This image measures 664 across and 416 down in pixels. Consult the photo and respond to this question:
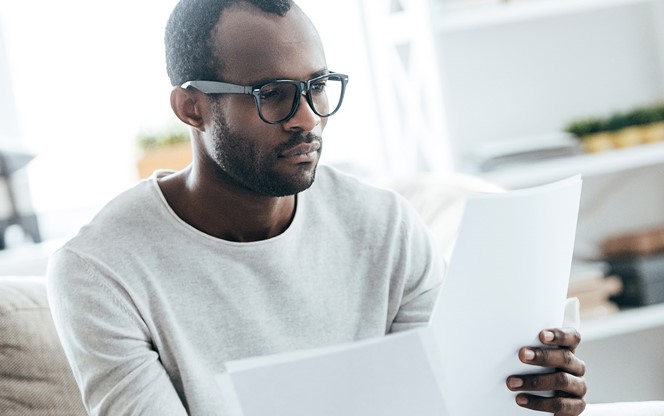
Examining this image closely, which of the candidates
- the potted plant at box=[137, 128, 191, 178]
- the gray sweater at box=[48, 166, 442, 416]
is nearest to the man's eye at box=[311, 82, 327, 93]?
the gray sweater at box=[48, 166, 442, 416]

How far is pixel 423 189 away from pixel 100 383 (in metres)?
0.85

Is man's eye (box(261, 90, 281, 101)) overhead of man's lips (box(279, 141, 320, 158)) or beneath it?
overhead

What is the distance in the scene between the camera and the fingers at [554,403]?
44.4 inches

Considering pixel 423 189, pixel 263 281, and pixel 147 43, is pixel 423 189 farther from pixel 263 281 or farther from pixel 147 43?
pixel 147 43

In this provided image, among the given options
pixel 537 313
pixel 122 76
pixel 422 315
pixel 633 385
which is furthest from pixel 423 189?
pixel 633 385

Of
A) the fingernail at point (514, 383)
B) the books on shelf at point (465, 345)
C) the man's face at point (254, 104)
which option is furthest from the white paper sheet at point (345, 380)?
the man's face at point (254, 104)

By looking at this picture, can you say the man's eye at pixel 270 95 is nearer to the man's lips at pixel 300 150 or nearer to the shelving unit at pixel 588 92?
the man's lips at pixel 300 150

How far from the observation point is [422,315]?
1.45m

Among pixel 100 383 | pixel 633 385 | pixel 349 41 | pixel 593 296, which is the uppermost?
pixel 349 41

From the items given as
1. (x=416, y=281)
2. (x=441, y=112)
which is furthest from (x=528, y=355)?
(x=441, y=112)

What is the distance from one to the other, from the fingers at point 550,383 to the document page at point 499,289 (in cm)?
1

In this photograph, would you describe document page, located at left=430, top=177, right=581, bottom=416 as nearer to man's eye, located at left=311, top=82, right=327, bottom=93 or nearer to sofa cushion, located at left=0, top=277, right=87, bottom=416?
man's eye, located at left=311, top=82, right=327, bottom=93

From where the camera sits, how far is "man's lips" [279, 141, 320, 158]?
1.26 metres

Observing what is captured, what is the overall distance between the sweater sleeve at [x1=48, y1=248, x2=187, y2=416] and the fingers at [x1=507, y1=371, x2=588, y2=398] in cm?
43
